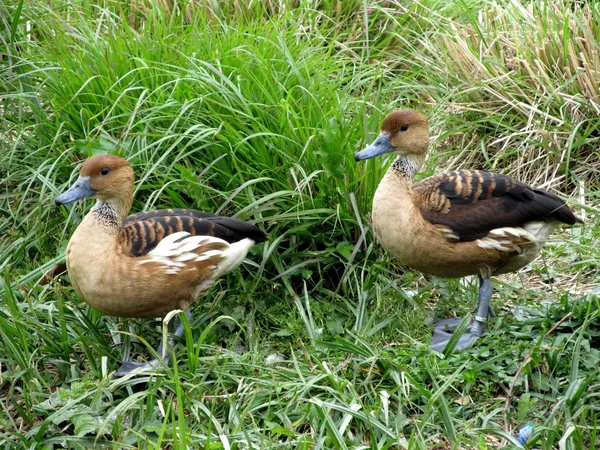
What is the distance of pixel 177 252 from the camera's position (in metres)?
4.06

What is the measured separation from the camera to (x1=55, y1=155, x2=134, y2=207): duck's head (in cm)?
408

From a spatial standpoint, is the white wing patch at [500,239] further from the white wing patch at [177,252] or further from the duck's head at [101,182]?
the duck's head at [101,182]

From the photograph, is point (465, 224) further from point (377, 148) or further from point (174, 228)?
point (174, 228)

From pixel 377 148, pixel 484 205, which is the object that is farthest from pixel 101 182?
pixel 484 205

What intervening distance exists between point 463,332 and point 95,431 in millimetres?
1813

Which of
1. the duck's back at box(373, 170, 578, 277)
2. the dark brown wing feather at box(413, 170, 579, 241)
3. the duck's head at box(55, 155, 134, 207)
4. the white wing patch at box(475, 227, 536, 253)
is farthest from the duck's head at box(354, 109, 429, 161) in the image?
the duck's head at box(55, 155, 134, 207)

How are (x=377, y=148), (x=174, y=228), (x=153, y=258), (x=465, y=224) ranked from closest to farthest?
(x=153, y=258) → (x=174, y=228) → (x=465, y=224) → (x=377, y=148)

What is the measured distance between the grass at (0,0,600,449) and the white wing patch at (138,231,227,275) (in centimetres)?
32

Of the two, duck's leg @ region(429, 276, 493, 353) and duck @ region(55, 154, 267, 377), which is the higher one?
duck @ region(55, 154, 267, 377)

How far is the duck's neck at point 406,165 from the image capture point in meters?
4.46

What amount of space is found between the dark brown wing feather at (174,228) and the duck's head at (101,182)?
16 centimetres

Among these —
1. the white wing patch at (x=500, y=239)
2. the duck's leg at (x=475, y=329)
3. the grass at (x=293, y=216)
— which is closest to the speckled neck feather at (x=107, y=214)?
the grass at (x=293, y=216)

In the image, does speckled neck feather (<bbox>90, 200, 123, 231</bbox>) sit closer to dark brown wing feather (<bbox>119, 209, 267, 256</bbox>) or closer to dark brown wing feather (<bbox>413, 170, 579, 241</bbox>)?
dark brown wing feather (<bbox>119, 209, 267, 256</bbox>)

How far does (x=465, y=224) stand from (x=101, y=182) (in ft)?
5.69
